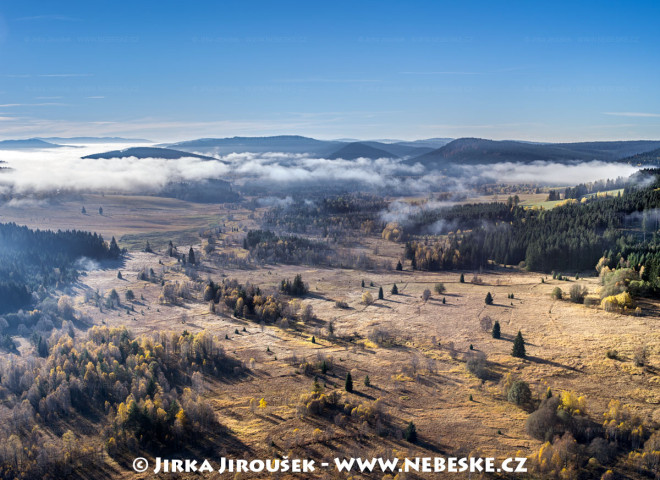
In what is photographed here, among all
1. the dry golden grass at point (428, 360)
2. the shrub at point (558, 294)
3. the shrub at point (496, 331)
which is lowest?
the dry golden grass at point (428, 360)

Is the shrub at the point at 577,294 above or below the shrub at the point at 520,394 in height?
above

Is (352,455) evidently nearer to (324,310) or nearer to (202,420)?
(202,420)

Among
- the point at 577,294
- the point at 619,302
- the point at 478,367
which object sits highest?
the point at 619,302

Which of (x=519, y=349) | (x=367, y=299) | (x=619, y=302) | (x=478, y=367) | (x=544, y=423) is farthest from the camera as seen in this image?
(x=367, y=299)

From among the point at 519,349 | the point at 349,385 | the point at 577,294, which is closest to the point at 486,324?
the point at 519,349

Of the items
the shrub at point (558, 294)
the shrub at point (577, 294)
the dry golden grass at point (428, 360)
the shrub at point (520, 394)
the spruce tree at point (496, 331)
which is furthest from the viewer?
the shrub at point (558, 294)

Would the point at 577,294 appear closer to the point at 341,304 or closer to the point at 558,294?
the point at 558,294

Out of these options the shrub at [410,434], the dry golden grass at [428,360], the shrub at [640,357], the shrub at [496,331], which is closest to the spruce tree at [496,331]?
the shrub at [496,331]

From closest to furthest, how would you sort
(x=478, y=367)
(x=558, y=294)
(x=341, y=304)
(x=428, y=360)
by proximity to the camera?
(x=478, y=367) → (x=428, y=360) → (x=558, y=294) → (x=341, y=304)

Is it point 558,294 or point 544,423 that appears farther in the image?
point 558,294

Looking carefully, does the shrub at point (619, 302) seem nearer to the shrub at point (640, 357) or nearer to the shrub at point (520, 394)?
the shrub at point (640, 357)

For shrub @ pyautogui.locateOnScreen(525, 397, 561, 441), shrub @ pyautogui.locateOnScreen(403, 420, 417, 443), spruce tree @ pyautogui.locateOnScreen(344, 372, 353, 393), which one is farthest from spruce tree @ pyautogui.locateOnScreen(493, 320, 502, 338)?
shrub @ pyautogui.locateOnScreen(403, 420, 417, 443)
